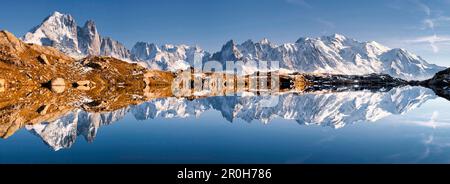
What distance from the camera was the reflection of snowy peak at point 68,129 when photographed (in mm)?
40875

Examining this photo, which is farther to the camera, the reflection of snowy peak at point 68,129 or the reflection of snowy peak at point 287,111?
the reflection of snowy peak at point 287,111

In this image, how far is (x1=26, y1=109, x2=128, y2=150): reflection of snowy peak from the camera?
134 ft

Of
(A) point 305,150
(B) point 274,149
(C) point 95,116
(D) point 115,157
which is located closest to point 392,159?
(A) point 305,150

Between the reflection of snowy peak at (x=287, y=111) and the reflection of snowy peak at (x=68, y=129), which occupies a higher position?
the reflection of snowy peak at (x=287, y=111)

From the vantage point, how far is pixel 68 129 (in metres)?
52.2

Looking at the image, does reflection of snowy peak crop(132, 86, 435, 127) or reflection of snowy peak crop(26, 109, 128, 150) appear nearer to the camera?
reflection of snowy peak crop(26, 109, 128, 150)

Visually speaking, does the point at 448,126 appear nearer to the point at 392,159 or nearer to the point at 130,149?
the point at 392,159

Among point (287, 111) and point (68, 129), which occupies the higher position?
point (287, 111)

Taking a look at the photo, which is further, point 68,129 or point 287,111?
point 287,111

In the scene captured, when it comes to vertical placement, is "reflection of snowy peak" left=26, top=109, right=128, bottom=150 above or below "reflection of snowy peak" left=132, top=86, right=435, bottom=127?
below
